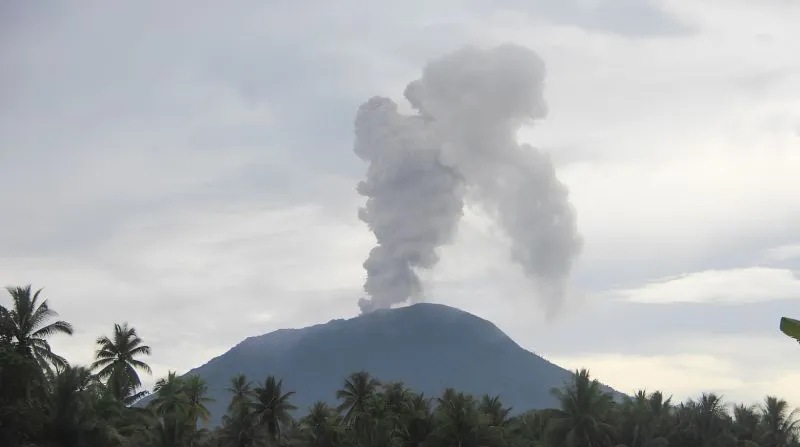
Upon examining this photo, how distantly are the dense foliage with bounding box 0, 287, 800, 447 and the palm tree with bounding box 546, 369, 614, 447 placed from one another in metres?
0.09

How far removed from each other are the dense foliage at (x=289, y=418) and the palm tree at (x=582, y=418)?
0.09 metres

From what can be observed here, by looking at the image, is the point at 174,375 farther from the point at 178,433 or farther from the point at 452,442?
the point at 452,442

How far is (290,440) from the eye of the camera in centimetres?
8425

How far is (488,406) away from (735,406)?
82.3ft

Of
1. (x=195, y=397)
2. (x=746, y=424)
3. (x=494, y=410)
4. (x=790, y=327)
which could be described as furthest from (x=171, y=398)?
(x=790, y=327)

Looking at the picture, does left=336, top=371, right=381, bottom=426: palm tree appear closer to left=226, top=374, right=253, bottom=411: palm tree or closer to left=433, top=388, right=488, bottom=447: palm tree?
left=226, top=374, right=253, bottom=411: palm tree

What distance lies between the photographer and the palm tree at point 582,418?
79.9 m

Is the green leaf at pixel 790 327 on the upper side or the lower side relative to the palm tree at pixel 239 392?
lower

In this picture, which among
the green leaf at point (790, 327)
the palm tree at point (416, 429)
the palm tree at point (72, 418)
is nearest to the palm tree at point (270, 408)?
the palm tree at point (416, 429)

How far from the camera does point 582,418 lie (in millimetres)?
80125

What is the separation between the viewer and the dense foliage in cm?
6531

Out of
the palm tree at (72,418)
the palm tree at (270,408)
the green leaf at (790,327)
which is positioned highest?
the palm tree at (270,408)

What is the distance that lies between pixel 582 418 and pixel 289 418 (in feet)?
98.5

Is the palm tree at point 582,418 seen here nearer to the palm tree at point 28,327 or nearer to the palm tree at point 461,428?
the palm tree at point 461,428
